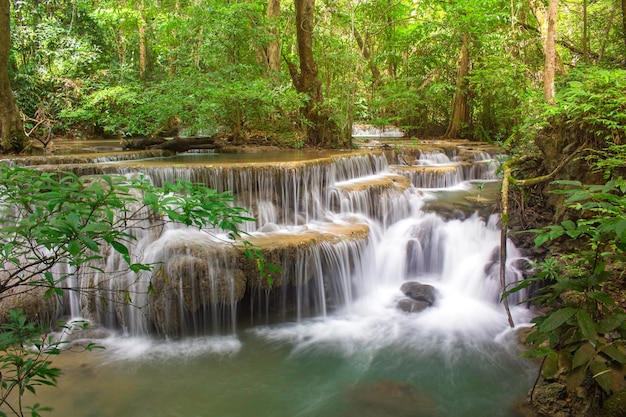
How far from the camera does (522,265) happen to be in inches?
262

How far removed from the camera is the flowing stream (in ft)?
15.0

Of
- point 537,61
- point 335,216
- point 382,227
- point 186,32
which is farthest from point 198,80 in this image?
point 537,61

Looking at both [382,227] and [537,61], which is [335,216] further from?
[537,61]

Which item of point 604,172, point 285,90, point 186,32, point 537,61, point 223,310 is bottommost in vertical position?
point 223,310

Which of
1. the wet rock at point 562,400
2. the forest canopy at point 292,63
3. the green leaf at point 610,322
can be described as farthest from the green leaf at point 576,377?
the forest canopy at point 292,63

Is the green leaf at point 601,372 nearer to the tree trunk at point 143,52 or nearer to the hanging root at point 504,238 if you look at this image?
the hanging root at point 504,238

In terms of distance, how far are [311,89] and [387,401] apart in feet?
30.8

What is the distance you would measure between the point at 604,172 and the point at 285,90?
7.61 meters

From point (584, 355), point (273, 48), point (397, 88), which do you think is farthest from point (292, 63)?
point (584, 355)

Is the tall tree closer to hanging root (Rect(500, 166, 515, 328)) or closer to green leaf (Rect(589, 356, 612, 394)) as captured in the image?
hanging root (Rect(500, 166, 515, 328))

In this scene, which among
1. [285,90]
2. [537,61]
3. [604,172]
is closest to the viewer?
[604,172]

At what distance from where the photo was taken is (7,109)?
29.8 ft

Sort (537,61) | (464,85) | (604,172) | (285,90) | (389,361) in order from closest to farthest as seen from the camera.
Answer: (389,361), (604,172), (285,90), (537,61), (464,85)

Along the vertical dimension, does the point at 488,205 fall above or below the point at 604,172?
below
